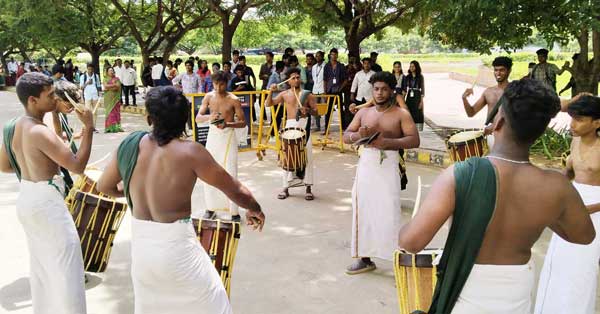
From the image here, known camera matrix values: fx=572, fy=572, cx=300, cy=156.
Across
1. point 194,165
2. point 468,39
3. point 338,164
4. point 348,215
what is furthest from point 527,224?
point 338,164

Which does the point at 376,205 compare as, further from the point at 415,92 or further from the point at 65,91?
the point at 415,92

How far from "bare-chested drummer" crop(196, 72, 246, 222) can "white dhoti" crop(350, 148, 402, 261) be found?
205 cm

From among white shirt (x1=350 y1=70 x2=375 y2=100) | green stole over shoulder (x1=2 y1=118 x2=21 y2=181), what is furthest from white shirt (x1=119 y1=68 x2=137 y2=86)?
green stole over shoulder (x1=2 y1=118 x2=21 y2=181)

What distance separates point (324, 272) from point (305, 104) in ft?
10.3

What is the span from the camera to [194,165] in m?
2.89

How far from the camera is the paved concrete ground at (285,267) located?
4602mm

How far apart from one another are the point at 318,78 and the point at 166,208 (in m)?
10.4

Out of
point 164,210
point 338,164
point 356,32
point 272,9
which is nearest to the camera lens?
point 164,210

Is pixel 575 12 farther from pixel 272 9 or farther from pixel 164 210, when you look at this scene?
pixel 272 9

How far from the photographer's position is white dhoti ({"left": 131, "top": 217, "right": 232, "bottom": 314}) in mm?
2844

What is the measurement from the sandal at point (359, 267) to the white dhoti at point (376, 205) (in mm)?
137

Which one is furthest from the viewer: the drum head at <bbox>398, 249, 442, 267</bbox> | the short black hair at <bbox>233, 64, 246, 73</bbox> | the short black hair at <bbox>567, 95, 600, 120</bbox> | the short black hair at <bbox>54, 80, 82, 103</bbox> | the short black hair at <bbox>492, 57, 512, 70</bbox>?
the short black hair at <bbox>233, 64, 246, 73</bbox>

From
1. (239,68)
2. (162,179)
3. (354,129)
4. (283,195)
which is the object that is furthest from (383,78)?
(239,68)

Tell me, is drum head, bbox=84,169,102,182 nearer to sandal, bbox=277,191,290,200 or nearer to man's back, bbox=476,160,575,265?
sandal, bbox=277,191,290,200
